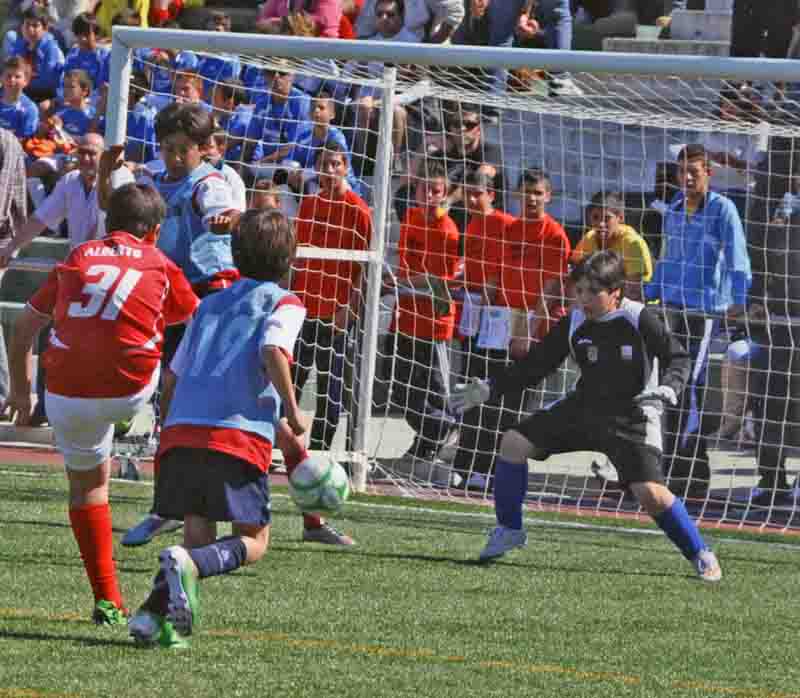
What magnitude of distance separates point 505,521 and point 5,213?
542cm

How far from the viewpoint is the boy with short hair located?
20.6ft

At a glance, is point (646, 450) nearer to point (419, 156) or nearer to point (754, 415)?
point (754, 415)

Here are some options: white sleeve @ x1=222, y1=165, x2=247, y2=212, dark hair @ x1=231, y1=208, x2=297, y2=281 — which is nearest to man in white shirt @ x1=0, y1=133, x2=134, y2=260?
white sleeve @ x1=222, y1=165, x2=247, y2=212

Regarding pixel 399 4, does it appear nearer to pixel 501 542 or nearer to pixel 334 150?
pixel 334 150

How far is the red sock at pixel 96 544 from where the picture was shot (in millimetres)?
6465

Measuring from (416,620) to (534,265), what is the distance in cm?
538

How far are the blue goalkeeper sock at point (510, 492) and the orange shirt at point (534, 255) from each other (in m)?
3.34

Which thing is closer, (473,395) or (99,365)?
(99,365)

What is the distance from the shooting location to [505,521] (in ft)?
29.3

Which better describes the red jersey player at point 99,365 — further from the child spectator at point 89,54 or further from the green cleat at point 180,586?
the child spectator at point 89,54

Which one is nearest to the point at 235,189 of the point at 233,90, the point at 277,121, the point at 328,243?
the point at 328,243

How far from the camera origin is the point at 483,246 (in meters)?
12.3

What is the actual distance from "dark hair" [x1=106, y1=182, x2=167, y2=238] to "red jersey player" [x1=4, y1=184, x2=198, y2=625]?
0.03 m

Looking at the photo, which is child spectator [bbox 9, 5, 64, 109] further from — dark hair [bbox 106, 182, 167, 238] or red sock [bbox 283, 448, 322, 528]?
dark hair [bbox 106, 182, 167, 238]
